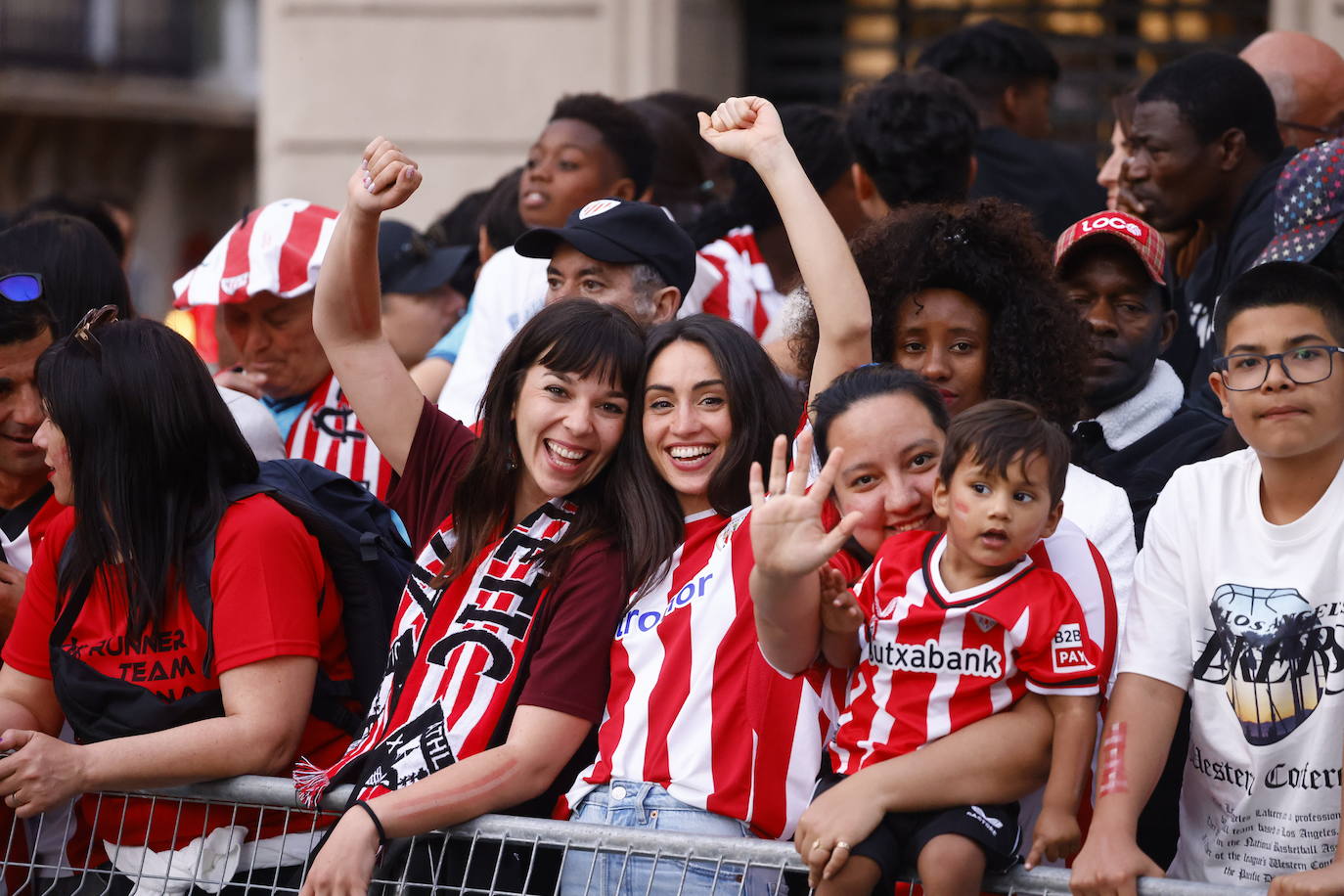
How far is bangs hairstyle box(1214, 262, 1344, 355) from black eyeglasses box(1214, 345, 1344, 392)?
0.15ft

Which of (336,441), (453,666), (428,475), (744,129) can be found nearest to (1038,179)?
(744,129)

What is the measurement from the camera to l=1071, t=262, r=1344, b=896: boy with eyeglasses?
3.21 meters

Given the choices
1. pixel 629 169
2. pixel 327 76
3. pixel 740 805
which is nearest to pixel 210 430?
pixel 740 805

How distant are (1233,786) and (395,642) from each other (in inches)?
70.6

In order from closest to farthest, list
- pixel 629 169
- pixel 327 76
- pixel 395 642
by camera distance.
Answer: pixel 395 642
pixel 629 169
pixel 327 76

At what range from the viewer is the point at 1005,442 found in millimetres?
3285

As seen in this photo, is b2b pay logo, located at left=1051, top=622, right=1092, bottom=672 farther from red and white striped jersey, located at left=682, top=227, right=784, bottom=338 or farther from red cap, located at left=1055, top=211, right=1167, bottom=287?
red and white striped jersey, located at left=682, top=227, right=784, bottom=338

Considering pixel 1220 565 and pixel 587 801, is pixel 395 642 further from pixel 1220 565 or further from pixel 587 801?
pixel 1220 565

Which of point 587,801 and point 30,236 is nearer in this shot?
point 587,801

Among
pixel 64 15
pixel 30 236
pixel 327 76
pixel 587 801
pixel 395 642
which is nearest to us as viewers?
pixel 587 801

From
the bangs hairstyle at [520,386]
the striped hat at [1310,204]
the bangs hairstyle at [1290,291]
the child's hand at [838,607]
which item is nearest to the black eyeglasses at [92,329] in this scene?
the bangs hairstyle at [520,386]

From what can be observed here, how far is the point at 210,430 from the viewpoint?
3938 millimetres

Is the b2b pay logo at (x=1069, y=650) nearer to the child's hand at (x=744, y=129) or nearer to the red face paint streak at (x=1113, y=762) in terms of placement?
the red face paint streak at (x=1113, y=762)

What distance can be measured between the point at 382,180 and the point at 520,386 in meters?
0.60
